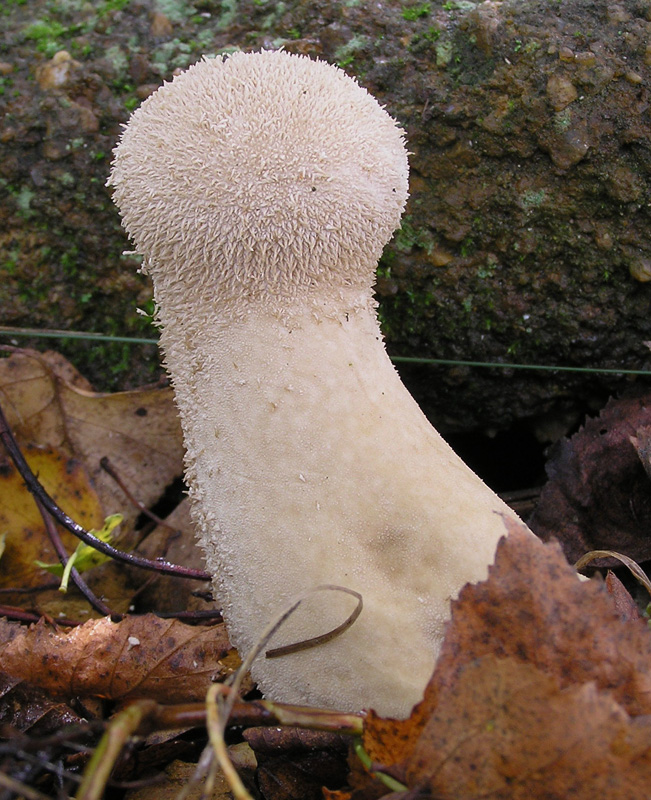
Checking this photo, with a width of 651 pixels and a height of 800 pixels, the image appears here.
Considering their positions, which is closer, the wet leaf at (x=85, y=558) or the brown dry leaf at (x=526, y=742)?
the brown dry leaf at (x=526, y=742)

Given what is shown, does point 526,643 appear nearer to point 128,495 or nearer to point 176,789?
point 176,789

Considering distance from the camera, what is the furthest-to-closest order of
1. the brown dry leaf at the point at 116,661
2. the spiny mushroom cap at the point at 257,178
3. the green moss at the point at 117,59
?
the green moss at the point at 117,59, the brown dry leaf at the point at 116,661, the spiny mushroom cap at the point at 257,178

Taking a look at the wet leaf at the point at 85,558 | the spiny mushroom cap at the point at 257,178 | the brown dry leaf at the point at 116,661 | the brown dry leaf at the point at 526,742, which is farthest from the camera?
the wet leaf at the point at 85,558

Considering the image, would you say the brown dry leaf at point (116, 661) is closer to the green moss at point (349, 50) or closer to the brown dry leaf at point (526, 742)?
the brown dry leaf at point (526, 742)

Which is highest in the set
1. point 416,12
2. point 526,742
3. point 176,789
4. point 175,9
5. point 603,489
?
point 416,12

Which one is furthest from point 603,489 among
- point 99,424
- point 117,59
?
point 117,59

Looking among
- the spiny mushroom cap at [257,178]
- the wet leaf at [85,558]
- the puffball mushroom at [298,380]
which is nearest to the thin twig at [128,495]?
the wet leaf at [85,558]
